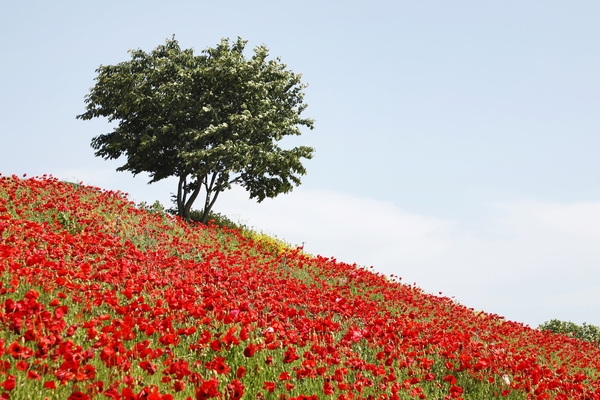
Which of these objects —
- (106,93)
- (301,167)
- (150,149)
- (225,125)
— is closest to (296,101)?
(301,167)

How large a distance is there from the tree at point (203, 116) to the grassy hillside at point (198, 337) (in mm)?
9218

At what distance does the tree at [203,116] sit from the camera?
977 inches

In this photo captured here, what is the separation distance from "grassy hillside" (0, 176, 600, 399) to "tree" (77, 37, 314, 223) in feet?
30.2

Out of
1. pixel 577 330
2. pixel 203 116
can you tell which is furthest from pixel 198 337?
pixel 577 330

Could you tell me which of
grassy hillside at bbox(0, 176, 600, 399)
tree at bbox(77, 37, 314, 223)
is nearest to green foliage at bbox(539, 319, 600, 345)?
grassy hillside at bbox(0, 176, 600, 399)

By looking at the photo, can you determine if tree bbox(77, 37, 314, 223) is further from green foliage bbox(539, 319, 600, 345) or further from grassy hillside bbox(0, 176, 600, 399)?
green foliage bbox(539, 319, 600, 345)

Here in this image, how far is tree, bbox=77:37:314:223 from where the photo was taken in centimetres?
2483

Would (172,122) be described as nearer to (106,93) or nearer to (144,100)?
(144,100)

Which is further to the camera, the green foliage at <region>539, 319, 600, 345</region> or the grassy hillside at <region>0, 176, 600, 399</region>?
the green foliage at <region>539, 319, 600, 345</region>

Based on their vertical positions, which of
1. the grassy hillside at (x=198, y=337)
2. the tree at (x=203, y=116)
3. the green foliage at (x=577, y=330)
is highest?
the tree at (x=203, y=116)

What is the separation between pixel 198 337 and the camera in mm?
7387

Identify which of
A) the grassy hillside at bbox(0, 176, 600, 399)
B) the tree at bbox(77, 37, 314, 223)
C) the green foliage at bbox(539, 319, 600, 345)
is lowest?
the grassy hillside at bbox(0, 176, 600, 399)

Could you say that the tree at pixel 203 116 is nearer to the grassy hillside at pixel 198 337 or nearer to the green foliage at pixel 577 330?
the grassy hillside at pixel 198 337

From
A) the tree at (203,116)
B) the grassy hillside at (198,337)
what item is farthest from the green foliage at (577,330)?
the tree at (203,116)
